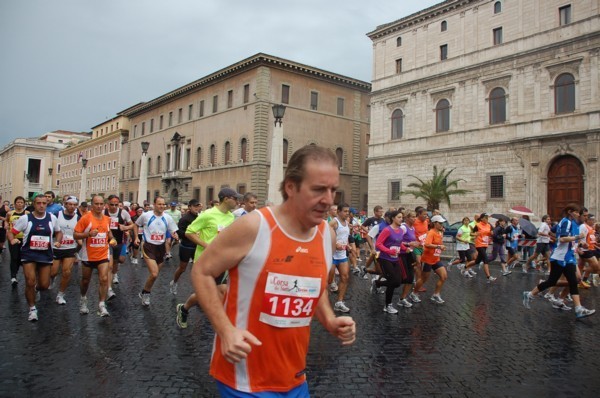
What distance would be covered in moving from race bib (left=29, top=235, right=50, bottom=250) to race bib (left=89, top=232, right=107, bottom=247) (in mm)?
690

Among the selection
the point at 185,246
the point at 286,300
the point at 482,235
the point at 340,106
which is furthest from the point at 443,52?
the point at 286,300

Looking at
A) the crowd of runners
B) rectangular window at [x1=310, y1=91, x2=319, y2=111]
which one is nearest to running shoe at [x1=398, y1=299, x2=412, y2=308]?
the crowd of runners

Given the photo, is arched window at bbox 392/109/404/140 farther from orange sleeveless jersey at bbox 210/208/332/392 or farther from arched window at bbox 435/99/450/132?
orange sleeveless jersey at bbox 210/208/332/392

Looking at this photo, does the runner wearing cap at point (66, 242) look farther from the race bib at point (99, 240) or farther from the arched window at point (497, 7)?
the arched window at point (497, 7)

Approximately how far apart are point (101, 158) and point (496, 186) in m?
62.2

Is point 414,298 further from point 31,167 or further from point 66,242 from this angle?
point 31,167

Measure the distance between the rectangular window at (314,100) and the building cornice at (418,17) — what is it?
7705 mm

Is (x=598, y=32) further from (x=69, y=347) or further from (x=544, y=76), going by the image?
(x=69, y=347)

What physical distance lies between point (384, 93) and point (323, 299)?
123 ft

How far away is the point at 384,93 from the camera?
38312 millimetres

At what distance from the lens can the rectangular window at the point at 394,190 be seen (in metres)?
36.6

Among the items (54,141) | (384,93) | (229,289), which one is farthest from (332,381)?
(54,141)

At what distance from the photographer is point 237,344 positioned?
1950 mm

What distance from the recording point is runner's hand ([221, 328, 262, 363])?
195 centimetres
